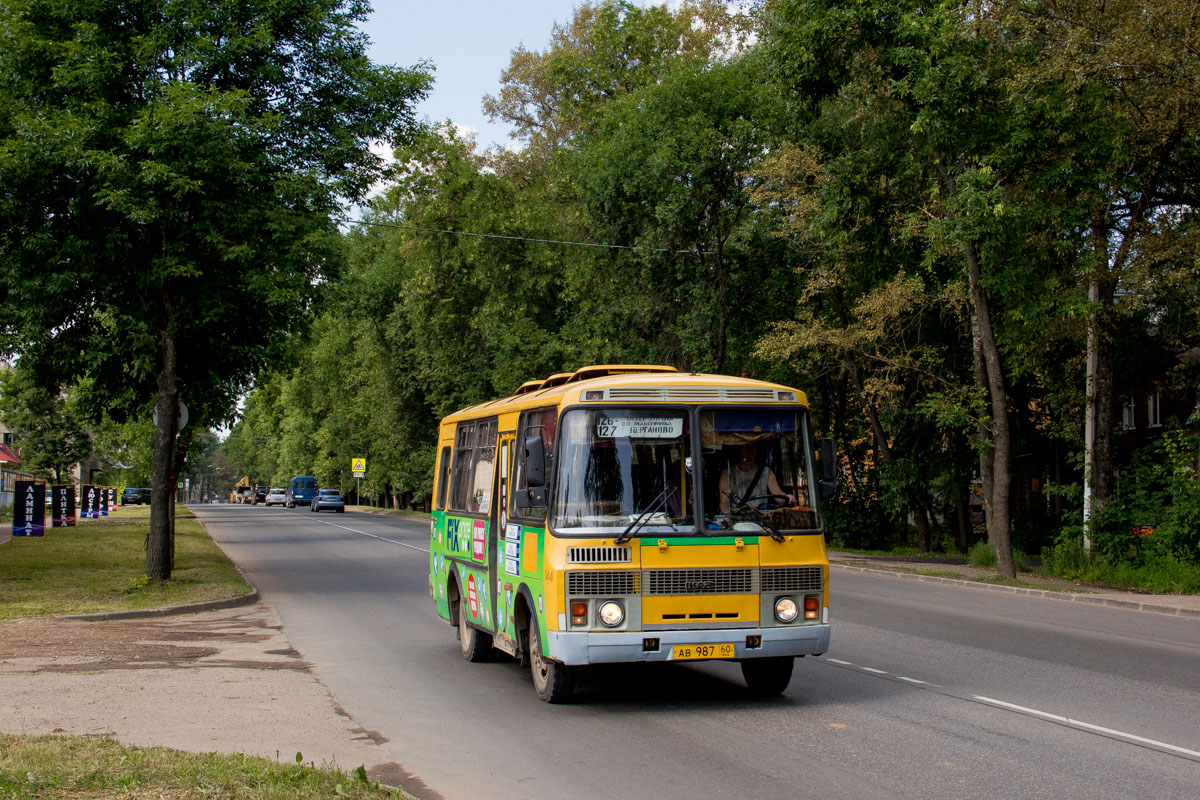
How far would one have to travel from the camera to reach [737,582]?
9.09 metres

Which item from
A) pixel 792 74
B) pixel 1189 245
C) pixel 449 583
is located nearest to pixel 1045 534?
pixel 1189 245

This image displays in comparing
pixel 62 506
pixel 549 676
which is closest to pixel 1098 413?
pixel 549 676

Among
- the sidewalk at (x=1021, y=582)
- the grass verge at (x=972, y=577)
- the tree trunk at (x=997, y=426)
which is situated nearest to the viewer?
the sidewalk at (x=1021, y=582)

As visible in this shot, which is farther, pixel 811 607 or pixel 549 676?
pixel 549 676

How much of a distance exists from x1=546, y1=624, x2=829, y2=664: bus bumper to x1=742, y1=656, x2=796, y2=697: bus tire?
2.03 feet

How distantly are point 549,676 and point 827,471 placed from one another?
2.84 metres

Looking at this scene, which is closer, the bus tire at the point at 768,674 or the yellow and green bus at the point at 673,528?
the yellow and green bus at the point at 673,528

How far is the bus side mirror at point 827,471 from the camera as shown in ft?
30.7

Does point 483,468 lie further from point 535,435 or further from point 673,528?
point 673,528

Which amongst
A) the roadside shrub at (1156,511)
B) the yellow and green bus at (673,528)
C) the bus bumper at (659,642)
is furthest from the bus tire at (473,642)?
the roadside shrub at (1156,511)

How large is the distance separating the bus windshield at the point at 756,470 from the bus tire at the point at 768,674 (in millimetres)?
1270

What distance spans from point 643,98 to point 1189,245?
51.0ft

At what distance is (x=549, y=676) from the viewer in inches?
379

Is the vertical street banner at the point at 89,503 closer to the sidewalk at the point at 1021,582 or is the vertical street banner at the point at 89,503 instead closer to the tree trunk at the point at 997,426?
the sidewalk at the point at 1021,582
